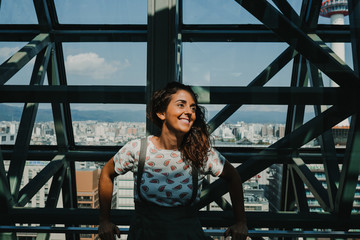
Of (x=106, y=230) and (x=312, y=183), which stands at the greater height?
(x=312, y=183)

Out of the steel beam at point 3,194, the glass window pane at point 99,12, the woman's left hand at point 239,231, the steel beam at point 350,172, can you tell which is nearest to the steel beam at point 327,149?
the steel beam at point 350,172

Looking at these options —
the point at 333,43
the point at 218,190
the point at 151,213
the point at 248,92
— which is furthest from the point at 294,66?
the point at 151,213

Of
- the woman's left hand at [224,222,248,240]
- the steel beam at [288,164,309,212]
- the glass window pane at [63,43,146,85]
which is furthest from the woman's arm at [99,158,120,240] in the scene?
the steel beam at [288,164,309,212]

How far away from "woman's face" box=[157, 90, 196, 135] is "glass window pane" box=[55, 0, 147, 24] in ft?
8.47

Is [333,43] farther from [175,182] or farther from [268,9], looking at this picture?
[175,182]

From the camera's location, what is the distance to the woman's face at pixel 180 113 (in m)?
1.39

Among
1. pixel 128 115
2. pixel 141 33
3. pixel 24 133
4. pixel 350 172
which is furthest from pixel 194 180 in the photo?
pixel 24 133

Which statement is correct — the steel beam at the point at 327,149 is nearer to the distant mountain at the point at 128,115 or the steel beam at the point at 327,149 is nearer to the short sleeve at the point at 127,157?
the distant mountain at the point at 128,115

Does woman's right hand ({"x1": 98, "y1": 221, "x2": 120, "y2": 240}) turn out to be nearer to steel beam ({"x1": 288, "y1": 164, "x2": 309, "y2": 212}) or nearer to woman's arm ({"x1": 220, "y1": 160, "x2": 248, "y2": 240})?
woman's arm ({"x1": 220, "y1": 160, "x2": 248, "y2": 240})

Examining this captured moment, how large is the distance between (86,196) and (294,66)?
3518 millimetres

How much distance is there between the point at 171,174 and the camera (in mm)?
1342

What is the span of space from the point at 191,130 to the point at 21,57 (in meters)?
2.79

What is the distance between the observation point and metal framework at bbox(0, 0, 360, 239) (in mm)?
2615

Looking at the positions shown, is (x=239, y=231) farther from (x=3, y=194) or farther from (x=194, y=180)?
(x=3, y=194)
